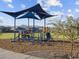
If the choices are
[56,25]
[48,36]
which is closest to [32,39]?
[48,36]

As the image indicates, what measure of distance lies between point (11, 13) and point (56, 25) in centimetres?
1034

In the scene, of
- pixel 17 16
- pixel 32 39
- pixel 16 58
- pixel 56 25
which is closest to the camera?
pixel 16 58

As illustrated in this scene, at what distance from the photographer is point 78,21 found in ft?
46.1

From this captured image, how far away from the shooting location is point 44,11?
80.4 feet

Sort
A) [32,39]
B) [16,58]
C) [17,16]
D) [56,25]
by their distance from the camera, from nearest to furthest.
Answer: [16,58] < [56,25] < [32,39] < [17,16]

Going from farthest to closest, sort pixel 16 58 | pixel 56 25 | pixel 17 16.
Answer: pixel 17 16 → pixel 56 25 → pixel 16 58

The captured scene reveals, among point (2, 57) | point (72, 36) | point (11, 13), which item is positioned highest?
point (11, 13)

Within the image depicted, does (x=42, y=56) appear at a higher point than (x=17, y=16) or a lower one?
lower

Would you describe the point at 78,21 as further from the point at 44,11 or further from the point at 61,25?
the point at 44,11

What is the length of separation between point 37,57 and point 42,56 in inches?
16.7

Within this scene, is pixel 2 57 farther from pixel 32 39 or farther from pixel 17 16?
pixel 17 16

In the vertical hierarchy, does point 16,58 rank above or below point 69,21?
below

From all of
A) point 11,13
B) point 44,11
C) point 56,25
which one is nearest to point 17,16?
point 11,13

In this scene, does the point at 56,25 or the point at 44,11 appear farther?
the point at 44,11
